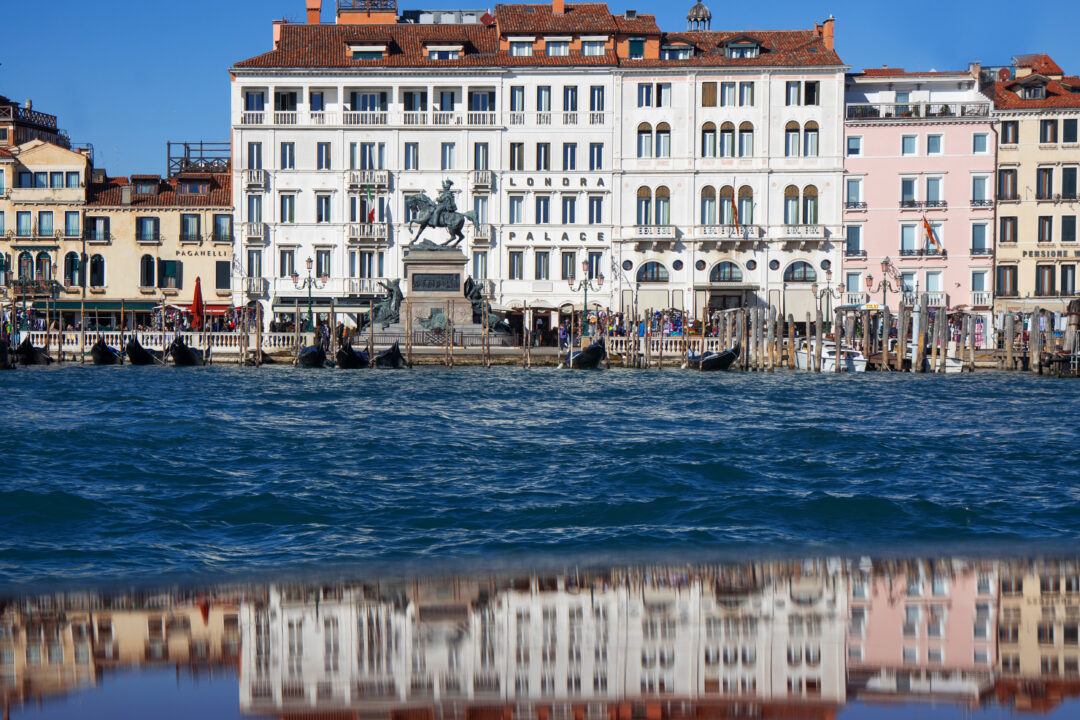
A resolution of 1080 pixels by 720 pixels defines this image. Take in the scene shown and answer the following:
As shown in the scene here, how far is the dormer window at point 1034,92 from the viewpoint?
48344 millimetres

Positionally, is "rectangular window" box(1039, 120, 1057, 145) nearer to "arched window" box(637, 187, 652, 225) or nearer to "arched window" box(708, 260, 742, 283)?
A: "arched window" box(708, 260, 742, 283)

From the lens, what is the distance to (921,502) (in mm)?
11688

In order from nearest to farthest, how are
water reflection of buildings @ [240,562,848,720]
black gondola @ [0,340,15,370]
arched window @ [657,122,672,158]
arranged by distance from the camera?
water reflection of buildings @ [240,562,848,720] < black gondola @ [0,340,15,370] < arched window @ [657,122,672,158]

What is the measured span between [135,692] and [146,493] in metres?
8.56

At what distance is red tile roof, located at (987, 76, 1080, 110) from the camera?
4747 cm

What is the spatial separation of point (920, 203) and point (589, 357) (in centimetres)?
1798

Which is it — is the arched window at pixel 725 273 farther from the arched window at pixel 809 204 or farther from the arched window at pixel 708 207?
the arched window at pixel 809 204

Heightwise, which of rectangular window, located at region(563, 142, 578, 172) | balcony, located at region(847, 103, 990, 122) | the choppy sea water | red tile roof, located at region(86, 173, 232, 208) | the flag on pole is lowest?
the choppy sea water

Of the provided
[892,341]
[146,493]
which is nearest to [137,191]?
[892,341]

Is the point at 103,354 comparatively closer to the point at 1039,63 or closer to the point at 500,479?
the point at 500,479

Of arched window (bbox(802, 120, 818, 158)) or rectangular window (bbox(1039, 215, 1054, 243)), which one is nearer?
arched window (bbox(802, 120, 818, 158))

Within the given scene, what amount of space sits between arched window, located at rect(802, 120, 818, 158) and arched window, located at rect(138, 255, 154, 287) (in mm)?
25606

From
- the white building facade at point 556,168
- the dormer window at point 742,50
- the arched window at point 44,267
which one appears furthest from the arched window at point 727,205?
the arched window at point 44,267

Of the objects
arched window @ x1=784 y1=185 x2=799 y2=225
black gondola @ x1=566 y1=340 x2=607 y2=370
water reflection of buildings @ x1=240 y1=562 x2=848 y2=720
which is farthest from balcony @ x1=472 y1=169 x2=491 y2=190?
water reflection of buildings @ x1=240 y1=562 x2=848 y2=720
